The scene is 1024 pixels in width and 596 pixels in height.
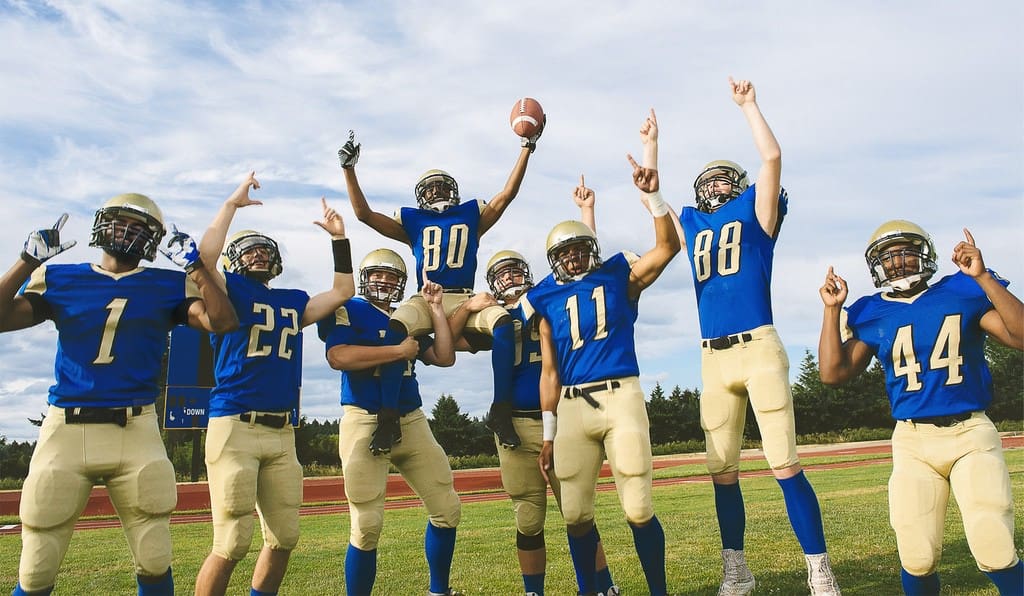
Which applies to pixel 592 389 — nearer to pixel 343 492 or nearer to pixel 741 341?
pixel 741 341

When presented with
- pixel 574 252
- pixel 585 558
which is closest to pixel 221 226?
pixel 574 252

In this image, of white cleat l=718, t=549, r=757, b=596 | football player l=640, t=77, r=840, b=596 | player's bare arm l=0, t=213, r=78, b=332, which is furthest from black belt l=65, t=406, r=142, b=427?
white cleat l=718, t=549, r=757, b=596

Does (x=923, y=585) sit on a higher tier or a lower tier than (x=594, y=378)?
lower

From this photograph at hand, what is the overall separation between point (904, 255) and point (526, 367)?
2.82 m

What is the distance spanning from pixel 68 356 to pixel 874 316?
197 inches

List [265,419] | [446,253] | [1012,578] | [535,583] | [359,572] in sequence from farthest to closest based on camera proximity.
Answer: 1. [446,253]
2. [535,583]
3. [359,572]
4. [265,419]
5. [1012,578]

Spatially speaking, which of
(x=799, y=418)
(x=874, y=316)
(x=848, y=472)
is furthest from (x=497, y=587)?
(x=799, y=418)

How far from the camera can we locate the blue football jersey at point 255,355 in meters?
5.21

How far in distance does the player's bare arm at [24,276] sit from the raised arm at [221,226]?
2.65 feet

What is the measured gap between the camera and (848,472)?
21.0 m

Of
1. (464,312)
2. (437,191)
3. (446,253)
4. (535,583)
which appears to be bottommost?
(535,583)

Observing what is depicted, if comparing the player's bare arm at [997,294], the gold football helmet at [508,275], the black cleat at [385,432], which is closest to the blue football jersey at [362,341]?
the black cleat at [385,432]

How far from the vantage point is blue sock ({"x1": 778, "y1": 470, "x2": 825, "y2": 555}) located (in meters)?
5.06

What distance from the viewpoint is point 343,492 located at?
22.8 meters
